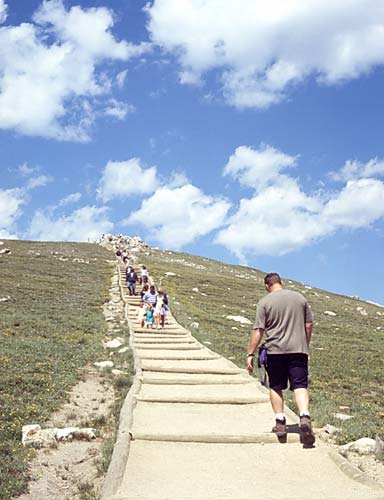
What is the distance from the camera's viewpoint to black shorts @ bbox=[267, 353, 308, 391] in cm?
854

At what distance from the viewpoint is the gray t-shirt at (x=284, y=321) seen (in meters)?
8.60

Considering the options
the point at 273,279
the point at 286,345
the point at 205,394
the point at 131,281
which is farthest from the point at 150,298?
the point at 286,345

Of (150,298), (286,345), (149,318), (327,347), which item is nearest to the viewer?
(286,345)

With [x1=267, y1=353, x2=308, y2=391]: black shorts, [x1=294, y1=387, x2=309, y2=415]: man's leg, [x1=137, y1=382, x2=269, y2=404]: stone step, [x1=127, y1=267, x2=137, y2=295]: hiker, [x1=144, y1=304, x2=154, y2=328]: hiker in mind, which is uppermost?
[x1=127, y1=267, x2=137, y2=295]: hiker

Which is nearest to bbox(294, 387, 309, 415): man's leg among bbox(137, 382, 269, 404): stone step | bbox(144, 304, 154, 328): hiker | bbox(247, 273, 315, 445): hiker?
bbox(247, 273, 315, 445): hiker

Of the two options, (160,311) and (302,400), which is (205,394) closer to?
(302,400)

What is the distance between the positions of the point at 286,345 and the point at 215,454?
2.15 m

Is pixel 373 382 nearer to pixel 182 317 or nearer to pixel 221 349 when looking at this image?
pixel 221 349

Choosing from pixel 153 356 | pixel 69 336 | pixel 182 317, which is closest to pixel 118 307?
pixel 182 317

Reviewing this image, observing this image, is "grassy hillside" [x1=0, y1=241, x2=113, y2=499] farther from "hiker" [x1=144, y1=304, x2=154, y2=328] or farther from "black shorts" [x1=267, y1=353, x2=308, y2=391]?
"black shorts" [x1=267, y1=353, x2=308, y2=391]

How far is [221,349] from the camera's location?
74.3ft

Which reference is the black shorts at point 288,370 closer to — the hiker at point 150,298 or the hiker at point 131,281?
the hiker at point 150,298

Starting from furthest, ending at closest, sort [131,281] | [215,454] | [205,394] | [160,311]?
[131,281] → [160,311] → [205,394] → [215,454]

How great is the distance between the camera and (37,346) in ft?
60.1
